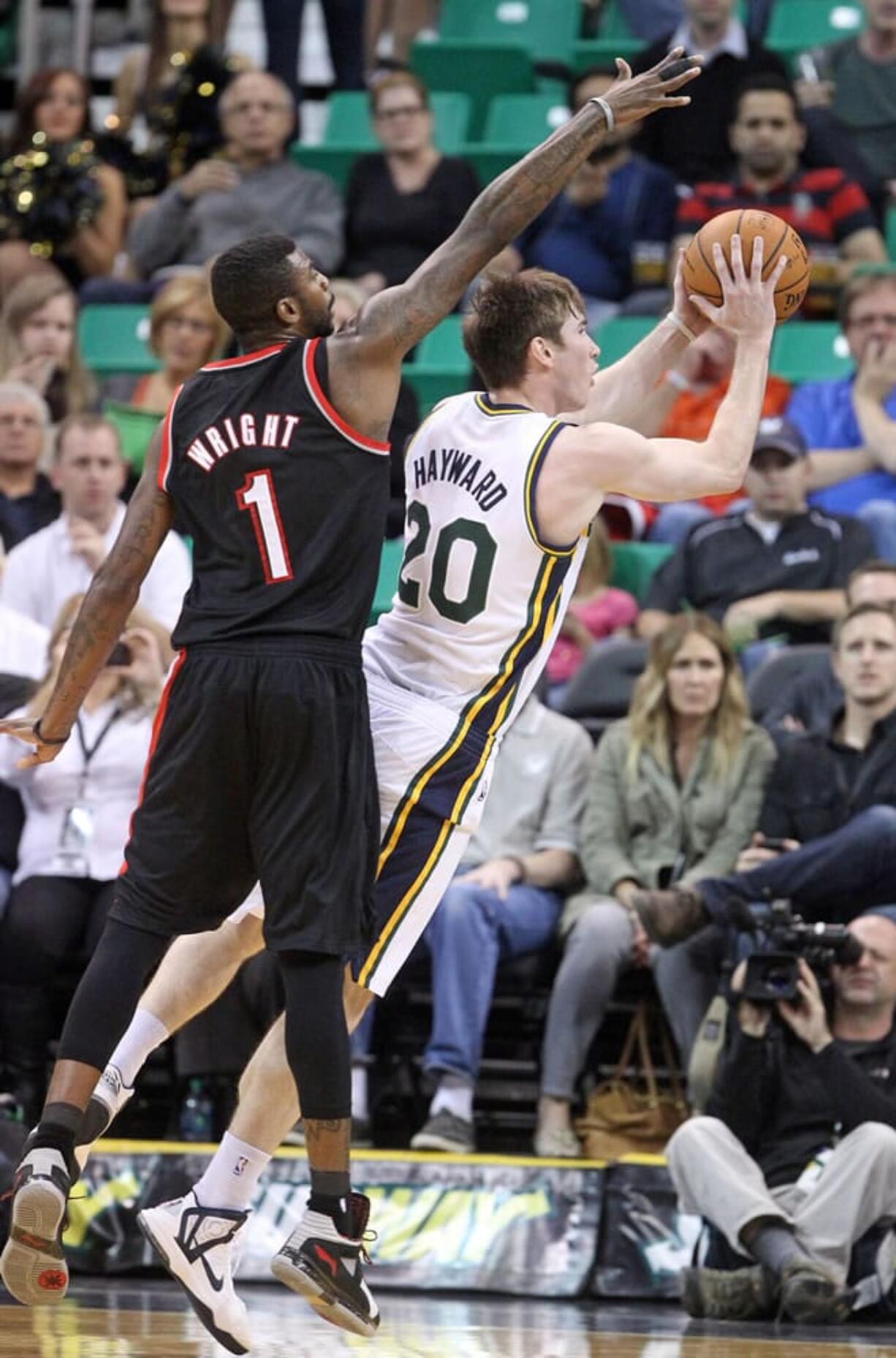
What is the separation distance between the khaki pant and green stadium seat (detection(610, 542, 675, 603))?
10.6 ft

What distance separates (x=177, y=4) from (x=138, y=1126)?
285 inches

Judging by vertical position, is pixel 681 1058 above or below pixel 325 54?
below

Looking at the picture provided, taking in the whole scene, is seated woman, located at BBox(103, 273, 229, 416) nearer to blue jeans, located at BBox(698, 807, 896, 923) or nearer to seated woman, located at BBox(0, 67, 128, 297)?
seated woman, located at BBox(0, 67, 128, 297)

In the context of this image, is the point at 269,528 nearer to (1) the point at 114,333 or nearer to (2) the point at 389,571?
(2) the point at 389,571

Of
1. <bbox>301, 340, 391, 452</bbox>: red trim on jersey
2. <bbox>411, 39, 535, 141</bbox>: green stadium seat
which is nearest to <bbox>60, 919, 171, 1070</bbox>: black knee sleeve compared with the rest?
<bbox>301, 340, 391, 452</bbox>: red trim on jersey

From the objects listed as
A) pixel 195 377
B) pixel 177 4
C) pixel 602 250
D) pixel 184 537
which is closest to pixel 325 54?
pixel 177 4

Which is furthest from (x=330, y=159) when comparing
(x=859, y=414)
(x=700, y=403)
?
(x=859, y=414)

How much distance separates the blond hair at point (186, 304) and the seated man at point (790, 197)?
93.0 inches

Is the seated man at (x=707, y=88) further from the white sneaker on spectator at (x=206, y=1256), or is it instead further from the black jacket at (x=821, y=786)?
the white sneaker on spectator at (x=206, y=1256)

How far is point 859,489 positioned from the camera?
973 centimetres

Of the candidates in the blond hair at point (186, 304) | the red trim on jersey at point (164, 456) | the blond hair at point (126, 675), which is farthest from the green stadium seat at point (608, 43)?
the red trim on jersey at point (164, 456)

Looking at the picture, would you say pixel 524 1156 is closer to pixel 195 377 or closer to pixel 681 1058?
pixel 681 1058

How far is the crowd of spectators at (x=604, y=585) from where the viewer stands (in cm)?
→ 742

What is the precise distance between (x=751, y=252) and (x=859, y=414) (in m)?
4.62
